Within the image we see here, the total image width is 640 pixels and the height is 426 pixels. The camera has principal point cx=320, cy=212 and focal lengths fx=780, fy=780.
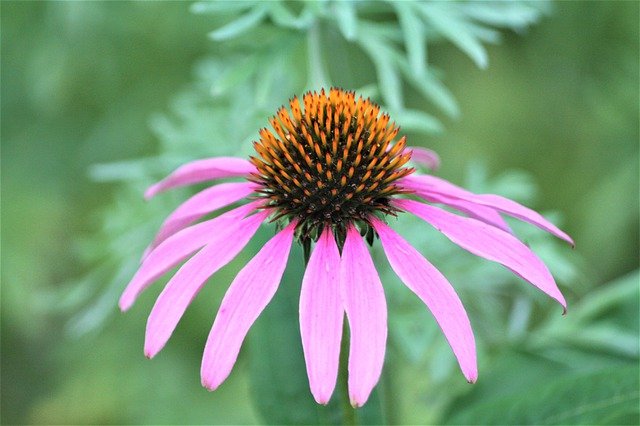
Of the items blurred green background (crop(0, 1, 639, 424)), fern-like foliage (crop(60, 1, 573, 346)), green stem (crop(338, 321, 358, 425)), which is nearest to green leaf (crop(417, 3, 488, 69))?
fern-like foliage (crop(60, 1, 573, 346))

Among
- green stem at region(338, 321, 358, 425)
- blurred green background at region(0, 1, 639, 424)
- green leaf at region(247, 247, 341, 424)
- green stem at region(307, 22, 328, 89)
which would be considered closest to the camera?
green stem at region(338, 321, 358, 425)

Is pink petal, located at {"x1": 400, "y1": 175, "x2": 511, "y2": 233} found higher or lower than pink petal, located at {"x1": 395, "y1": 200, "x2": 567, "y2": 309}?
higher

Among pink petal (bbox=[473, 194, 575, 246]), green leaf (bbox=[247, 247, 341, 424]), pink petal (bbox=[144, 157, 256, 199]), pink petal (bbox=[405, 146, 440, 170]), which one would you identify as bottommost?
green leaf (bbox=[247, 247, 341, 424])

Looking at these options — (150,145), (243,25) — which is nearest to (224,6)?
(243,25)

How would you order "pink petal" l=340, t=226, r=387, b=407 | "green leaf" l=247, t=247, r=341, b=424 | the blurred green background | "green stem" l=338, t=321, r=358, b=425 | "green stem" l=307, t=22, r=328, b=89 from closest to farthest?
"pink petal" l=340, t=226, r=387, b=407 < "green stem" l=338, t=321, r=358, b=425 < "green leaf" l=247, t=247, r=341, b=424 < "green stem" l=307, t=22, r=328, b=89 < the blurred green background

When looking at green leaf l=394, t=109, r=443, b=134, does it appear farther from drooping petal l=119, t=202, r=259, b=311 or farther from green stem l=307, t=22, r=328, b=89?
drooping petal l=119, t=202, r=259, b=311

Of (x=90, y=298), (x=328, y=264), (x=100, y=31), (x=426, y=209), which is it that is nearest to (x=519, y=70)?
(x=100, y=31)
